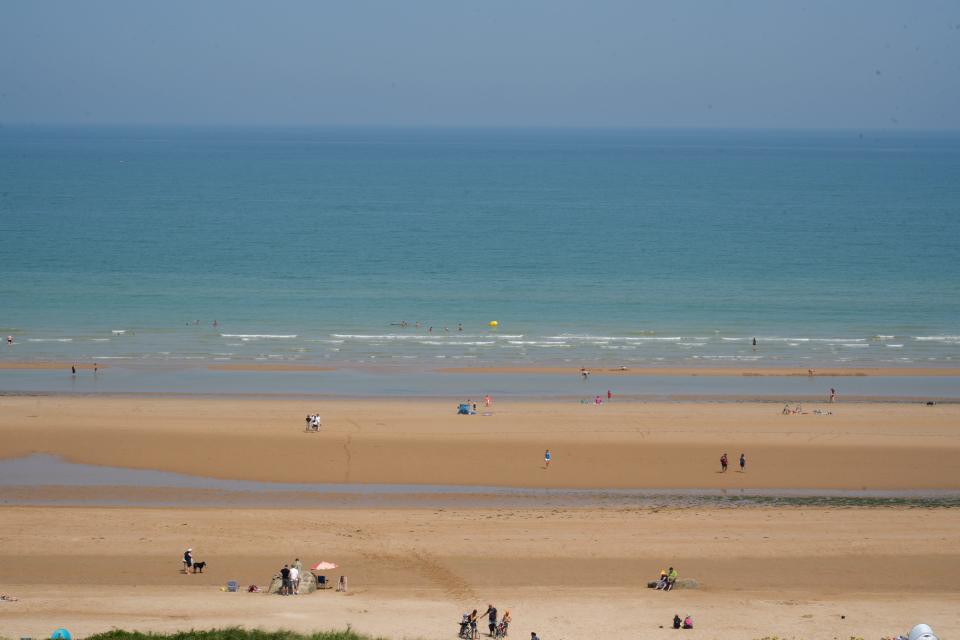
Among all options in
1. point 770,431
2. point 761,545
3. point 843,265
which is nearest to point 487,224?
point 843,265

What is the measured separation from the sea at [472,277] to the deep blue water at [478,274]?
235 millimetres

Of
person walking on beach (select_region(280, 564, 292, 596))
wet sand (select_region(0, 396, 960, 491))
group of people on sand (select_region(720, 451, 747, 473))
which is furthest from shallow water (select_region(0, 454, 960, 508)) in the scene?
person walking on beach (select_region(280, 564, 292, 596))

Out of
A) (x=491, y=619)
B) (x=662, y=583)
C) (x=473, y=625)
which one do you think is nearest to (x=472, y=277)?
(x=662, y=583)

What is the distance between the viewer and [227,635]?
1717 centimetres

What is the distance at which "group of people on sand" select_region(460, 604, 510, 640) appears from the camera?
63.2 feet

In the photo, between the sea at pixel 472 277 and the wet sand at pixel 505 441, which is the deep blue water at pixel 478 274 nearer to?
the sea at pixel 472 277

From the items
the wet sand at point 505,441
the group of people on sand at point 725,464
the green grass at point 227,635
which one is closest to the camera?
the green grass at point 227,635

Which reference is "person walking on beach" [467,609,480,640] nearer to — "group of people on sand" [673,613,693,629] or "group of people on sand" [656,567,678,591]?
"group of people on sand" [673,613,693,629]

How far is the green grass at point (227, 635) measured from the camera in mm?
17078

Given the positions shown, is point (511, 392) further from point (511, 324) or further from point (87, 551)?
point (87, 551)

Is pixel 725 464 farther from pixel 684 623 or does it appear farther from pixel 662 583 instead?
pixel 684 623

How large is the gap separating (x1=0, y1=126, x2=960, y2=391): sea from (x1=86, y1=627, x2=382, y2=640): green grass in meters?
26.2

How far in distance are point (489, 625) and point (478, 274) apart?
49.3 m

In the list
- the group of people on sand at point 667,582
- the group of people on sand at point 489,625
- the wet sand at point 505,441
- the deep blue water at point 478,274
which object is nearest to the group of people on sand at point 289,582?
the group of people on sand at point 489,625
